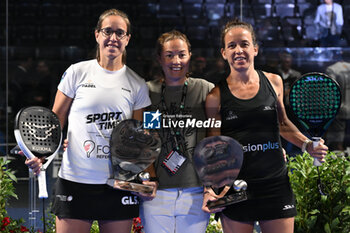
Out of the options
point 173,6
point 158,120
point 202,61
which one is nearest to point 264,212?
point 158,120

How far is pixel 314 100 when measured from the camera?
2723mm

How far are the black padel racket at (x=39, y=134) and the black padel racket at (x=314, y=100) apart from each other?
1248 millimetres

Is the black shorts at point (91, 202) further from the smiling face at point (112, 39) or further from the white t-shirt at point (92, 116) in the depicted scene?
the smiling face at point (112, 39)

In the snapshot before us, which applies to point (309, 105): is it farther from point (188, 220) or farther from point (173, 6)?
point (173, 6)

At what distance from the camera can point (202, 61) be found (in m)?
3.62

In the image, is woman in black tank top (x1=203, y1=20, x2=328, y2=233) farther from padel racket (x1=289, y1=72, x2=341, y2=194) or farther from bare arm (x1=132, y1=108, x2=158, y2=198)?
bare arm (x1=132, y1=108, x2=158, y2=198)

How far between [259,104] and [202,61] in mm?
1006

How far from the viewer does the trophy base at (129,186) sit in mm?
2645

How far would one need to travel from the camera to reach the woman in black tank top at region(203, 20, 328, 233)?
8.75ft

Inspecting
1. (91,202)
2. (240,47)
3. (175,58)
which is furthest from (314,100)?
(91,202)

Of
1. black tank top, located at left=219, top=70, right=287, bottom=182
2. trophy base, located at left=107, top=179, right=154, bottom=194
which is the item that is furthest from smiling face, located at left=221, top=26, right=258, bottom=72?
trophy base, located at left=107, top=179, right=154, bottom=194

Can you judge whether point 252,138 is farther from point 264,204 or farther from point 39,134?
point 39,134

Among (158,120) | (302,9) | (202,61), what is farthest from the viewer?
(302,9)

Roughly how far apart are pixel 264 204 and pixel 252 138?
34cm
